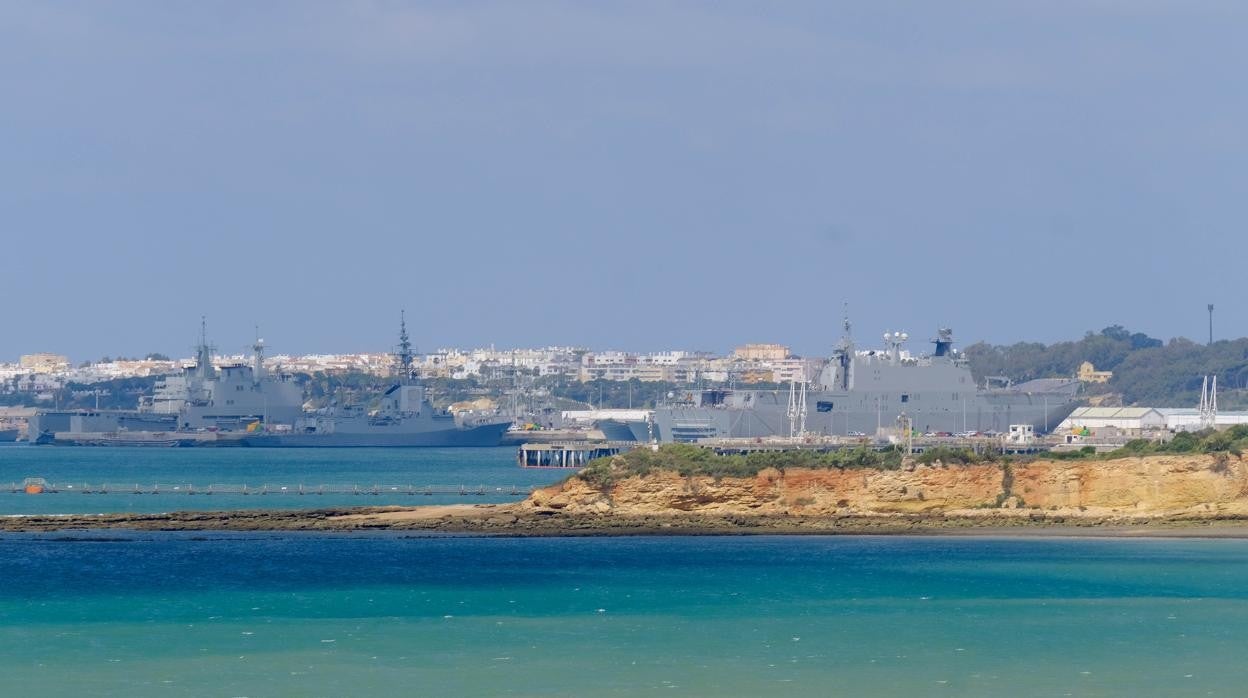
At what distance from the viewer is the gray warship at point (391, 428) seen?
124m

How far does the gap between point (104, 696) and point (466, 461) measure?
75.8 meters

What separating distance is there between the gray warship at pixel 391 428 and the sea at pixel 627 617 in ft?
289

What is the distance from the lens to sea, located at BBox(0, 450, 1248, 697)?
19.0m

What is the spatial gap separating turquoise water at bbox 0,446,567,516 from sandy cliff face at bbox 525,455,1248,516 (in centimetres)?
1274

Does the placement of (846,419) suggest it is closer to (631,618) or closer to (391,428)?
(391,428)

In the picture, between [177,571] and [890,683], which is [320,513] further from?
[890,683]

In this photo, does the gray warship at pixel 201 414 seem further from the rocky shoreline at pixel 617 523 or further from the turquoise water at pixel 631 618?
the turquoise water at pixel 631 618

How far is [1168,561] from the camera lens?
30250 mm

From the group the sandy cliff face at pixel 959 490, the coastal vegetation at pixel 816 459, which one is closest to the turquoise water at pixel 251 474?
the coastal vegetation at pixel 816 459

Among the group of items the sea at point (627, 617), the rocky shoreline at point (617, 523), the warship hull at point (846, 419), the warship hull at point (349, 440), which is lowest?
the sea at point (627, 617)

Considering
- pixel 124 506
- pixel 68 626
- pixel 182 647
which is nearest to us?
pixel 182 647

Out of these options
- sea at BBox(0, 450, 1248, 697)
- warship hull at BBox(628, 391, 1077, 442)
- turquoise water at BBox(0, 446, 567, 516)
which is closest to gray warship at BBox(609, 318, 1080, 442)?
warship hull at BBox(628, 391, 1077, 442)

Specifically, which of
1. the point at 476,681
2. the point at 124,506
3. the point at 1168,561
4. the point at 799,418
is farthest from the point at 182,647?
the point at 799,418

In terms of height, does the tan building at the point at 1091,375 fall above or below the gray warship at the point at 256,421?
above
